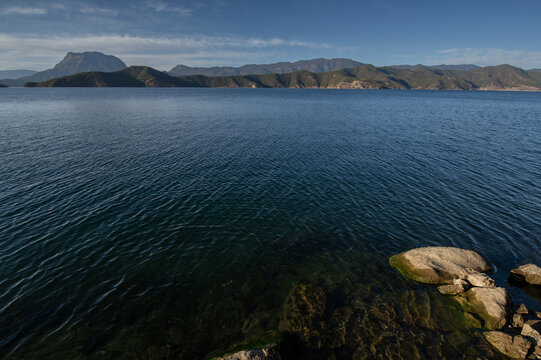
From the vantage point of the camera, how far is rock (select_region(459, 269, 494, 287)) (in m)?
19.5

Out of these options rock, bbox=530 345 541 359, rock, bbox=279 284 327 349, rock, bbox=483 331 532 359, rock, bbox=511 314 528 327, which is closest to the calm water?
rock, bbox=279 284 327 349

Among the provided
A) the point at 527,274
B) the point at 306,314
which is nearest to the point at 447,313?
the point at 527,274

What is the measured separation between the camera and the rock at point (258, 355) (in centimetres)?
1391

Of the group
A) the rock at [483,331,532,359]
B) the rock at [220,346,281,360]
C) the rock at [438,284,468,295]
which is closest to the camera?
the rock at [220,346,281,360]

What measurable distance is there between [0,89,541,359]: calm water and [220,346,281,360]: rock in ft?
5.10

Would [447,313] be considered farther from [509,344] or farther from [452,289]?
[509,344]

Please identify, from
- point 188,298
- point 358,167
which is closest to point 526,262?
point 358,167

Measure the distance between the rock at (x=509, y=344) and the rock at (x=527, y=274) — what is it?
320 inches

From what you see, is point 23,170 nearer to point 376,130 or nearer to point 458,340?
point 458,340

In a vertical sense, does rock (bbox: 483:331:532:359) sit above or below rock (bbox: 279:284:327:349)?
above

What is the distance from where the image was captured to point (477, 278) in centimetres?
2008

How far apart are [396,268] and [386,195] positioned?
16391mm

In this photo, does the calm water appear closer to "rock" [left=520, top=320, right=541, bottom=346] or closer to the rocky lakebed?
the rocky lakebed

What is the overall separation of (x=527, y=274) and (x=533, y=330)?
7.49 metres
